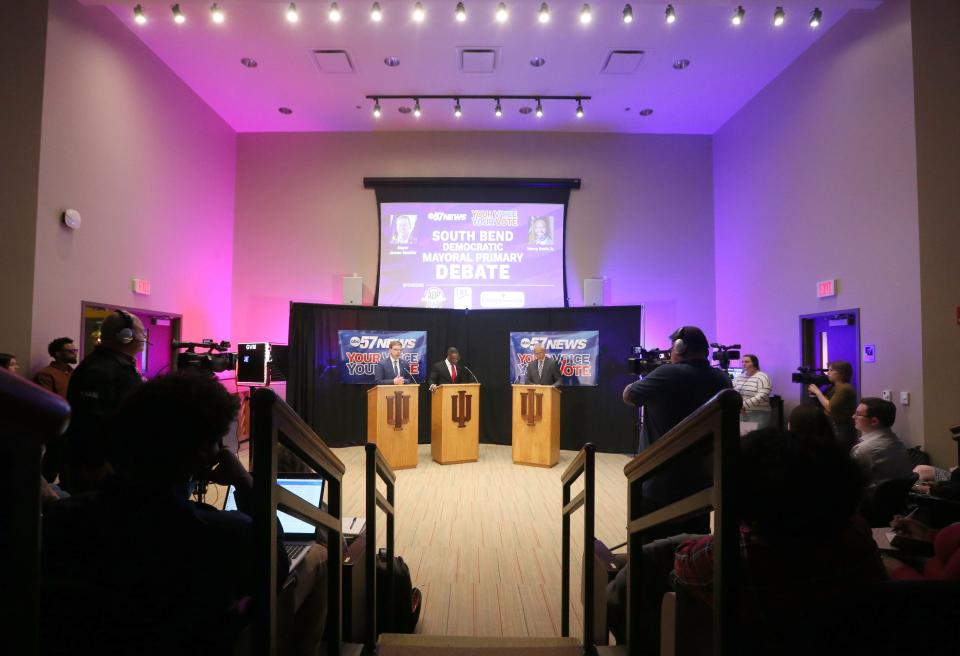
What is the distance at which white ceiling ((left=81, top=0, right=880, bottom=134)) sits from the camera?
537 centimetres

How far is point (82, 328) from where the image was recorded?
4777 millimetres

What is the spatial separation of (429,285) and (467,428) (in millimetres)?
2727

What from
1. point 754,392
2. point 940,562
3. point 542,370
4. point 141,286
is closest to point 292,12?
point 141,286

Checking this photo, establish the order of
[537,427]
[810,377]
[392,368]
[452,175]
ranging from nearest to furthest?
[810,377] < [537,427] < [392,368] < [452,175]

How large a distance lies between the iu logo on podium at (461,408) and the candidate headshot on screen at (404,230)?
10.0 feet

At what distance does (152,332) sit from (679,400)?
21.7 ft

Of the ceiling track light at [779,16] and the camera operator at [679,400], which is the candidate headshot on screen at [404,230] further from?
the camera operator at [679,400]

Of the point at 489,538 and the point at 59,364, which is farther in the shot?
the point at 59,364

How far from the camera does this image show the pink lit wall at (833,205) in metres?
4.55

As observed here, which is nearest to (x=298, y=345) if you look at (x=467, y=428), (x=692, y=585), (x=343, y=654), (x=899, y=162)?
(x=467, y=428)

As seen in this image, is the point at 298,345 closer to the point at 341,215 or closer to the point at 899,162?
the point at 341,215

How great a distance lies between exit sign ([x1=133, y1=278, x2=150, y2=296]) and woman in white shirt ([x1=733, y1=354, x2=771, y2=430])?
Result: 8052 mm

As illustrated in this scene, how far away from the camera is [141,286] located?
224 inches

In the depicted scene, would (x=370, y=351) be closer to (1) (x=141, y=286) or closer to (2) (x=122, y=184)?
(1) (x=141, y=286)
